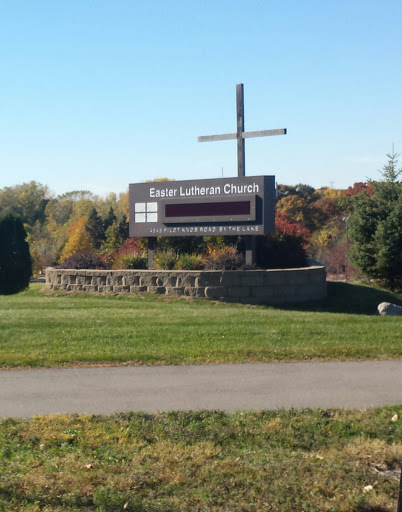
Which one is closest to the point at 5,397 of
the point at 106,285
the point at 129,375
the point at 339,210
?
the point at 129,375

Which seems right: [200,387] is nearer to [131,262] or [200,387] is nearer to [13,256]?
[13,256]

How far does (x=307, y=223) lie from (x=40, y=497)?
201ft

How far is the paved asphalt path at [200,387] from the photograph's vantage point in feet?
24.8

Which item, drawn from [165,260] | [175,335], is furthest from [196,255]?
[175,335]

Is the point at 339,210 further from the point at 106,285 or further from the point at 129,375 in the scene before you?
the point at 129,375

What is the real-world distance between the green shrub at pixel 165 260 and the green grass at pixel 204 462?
1363cm

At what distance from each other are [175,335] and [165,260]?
9092mm

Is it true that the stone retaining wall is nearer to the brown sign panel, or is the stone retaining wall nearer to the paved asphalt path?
the brown sign panel

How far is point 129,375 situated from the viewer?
8.94m

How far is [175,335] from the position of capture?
1166cm

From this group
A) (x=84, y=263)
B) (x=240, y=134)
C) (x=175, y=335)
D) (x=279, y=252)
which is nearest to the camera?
(x=175, y=335)

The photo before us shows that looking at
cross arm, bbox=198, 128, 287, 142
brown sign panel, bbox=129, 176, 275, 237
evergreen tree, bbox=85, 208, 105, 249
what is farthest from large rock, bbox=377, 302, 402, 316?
evergreen tree, bbox=85, 208, 105, 249

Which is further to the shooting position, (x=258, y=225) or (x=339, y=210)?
(x=339, y=210)

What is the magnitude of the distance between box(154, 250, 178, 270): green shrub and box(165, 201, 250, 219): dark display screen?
1.23m
